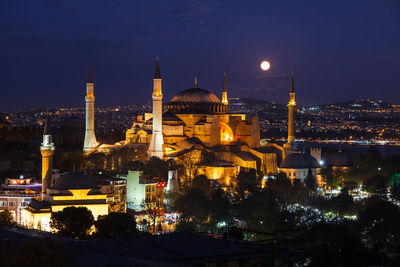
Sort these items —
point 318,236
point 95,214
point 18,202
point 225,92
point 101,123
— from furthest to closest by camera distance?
point 101,123 → point 225,92 → point 18,202 → point 95,214 → point 318,236

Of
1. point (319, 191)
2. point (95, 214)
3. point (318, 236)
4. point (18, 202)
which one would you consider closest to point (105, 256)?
point (318, 236)

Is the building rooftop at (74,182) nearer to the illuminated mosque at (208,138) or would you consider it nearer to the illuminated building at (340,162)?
the illuminated mosque at (208,138)

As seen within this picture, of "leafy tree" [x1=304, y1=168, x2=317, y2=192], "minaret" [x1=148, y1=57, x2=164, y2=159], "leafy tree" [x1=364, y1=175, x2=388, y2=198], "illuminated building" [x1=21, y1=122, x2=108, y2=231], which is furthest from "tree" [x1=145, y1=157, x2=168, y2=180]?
"leafy tree" [x1=364, y1=175, x2=388, y2=198]

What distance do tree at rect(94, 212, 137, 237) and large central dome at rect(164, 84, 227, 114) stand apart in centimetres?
3116

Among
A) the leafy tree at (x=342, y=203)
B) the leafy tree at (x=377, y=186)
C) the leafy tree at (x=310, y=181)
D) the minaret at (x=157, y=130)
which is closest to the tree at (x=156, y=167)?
the minaret at (x=157, y=130)

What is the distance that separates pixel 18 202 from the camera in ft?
140

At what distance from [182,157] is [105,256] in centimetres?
3813

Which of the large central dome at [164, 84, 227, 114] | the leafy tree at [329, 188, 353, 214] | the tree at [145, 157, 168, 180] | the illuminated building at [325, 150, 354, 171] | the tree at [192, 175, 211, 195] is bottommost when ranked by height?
the leafy tree at [329, 188, 353, 214]

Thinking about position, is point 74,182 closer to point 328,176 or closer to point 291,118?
point 328,176

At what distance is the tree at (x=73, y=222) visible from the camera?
107 feet

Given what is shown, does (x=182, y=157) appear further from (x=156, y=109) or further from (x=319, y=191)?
(x=319, y=191)

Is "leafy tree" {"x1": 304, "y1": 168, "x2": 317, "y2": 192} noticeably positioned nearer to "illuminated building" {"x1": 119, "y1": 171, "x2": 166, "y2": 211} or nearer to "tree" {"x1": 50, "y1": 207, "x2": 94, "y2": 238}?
"illuminated building" {"x1": 119, "y1": 171, "x2": 166, "y2": 211}

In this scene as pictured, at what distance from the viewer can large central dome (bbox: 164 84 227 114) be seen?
211ft

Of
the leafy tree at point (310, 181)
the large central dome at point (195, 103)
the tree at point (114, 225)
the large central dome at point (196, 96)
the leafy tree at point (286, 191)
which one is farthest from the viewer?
the large central dome at point (196, 96)
